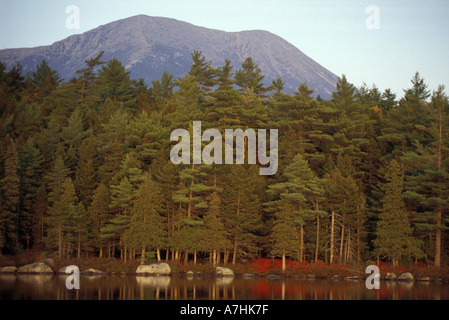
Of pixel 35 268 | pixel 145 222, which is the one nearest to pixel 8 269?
pixel 35 268

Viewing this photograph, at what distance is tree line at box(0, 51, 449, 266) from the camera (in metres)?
48.5

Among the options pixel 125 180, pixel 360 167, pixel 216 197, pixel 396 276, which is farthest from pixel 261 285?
pixel 360 167

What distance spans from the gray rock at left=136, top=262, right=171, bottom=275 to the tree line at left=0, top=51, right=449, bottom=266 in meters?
1.43

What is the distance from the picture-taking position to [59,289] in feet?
114

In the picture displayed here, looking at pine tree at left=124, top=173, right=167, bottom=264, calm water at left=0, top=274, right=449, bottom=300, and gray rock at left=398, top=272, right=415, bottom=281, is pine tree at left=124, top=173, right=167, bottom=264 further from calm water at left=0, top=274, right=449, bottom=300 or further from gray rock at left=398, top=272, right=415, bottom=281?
gray rock at left=398, top=272, right=415, bottom=281

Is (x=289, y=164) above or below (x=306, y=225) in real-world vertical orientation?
above

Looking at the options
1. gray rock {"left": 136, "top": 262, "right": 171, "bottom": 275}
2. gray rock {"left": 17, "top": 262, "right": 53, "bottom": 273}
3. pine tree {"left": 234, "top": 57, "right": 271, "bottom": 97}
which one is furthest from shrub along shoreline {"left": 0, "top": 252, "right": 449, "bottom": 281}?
pine tree {"left": 234, "top": 57, "right": 271, "bottom": 97}

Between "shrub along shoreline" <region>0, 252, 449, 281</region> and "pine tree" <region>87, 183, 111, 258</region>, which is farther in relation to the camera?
"pine tree" <region>87, 183, 111, 258</region>

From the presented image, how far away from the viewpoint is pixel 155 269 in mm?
48156

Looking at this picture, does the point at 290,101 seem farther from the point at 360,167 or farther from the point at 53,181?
the point at 53,181

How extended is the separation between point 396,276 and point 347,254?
15.2 feet

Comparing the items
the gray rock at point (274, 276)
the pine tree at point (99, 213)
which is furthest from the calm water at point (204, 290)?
the pine tree at point (99, 213)
